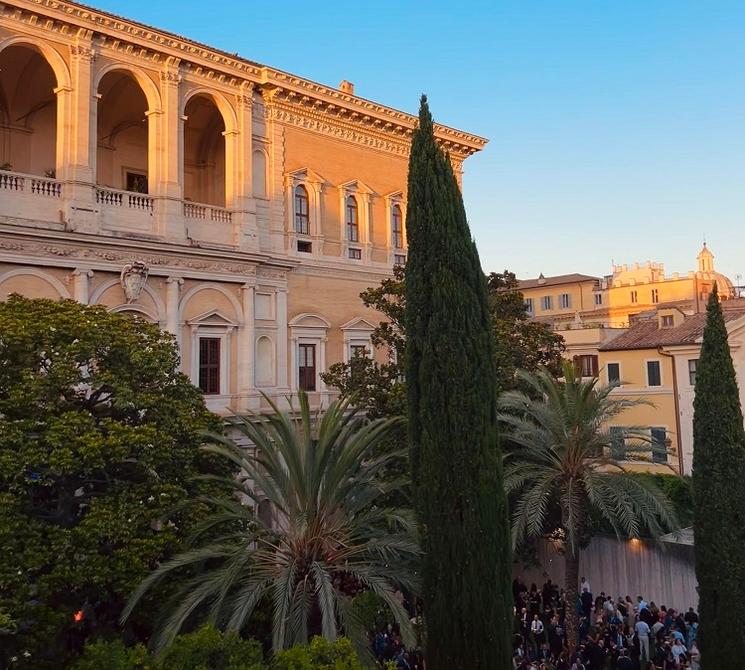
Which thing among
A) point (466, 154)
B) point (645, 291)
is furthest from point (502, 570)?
point (645, 291)

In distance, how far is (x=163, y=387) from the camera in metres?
13.3

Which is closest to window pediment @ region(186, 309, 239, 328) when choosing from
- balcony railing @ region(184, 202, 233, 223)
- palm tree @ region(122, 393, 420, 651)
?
balcony railing @ region(184, 202, 233, 223)

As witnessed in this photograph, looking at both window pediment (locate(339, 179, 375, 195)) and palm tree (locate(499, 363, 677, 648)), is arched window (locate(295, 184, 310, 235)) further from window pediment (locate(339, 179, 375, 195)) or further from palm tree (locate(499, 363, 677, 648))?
palm tree (locate(499, 363, 677, 648))

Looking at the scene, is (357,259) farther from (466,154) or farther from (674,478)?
(674,478)

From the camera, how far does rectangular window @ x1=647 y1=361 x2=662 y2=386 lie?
107ft

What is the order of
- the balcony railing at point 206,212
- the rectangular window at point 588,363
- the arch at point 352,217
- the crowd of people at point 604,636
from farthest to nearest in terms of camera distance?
1. the rectangular window at point 588,363
2. the arch at point 352,217
3. the balcony railing at point 206,212
4. the crowd of people at point 604,636

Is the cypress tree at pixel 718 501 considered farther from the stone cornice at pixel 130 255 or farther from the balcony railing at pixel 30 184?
the balcony railing at pixel 30 184

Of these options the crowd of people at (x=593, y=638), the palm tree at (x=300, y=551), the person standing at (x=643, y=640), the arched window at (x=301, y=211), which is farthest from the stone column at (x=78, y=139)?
the person standing at (x=643, y=640)

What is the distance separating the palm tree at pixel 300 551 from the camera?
10.7 m

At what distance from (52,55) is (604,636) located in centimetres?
1992

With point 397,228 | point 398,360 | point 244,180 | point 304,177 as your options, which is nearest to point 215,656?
point 398,360

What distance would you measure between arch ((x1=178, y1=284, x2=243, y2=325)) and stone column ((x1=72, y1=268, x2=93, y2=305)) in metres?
3.01

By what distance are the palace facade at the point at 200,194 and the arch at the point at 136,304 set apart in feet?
0.13

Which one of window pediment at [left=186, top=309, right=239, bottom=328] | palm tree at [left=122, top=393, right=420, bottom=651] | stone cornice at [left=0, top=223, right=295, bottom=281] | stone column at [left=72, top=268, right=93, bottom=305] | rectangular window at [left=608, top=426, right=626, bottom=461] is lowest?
palm tree at [left=122, top=393, right=420, bottom=651]
